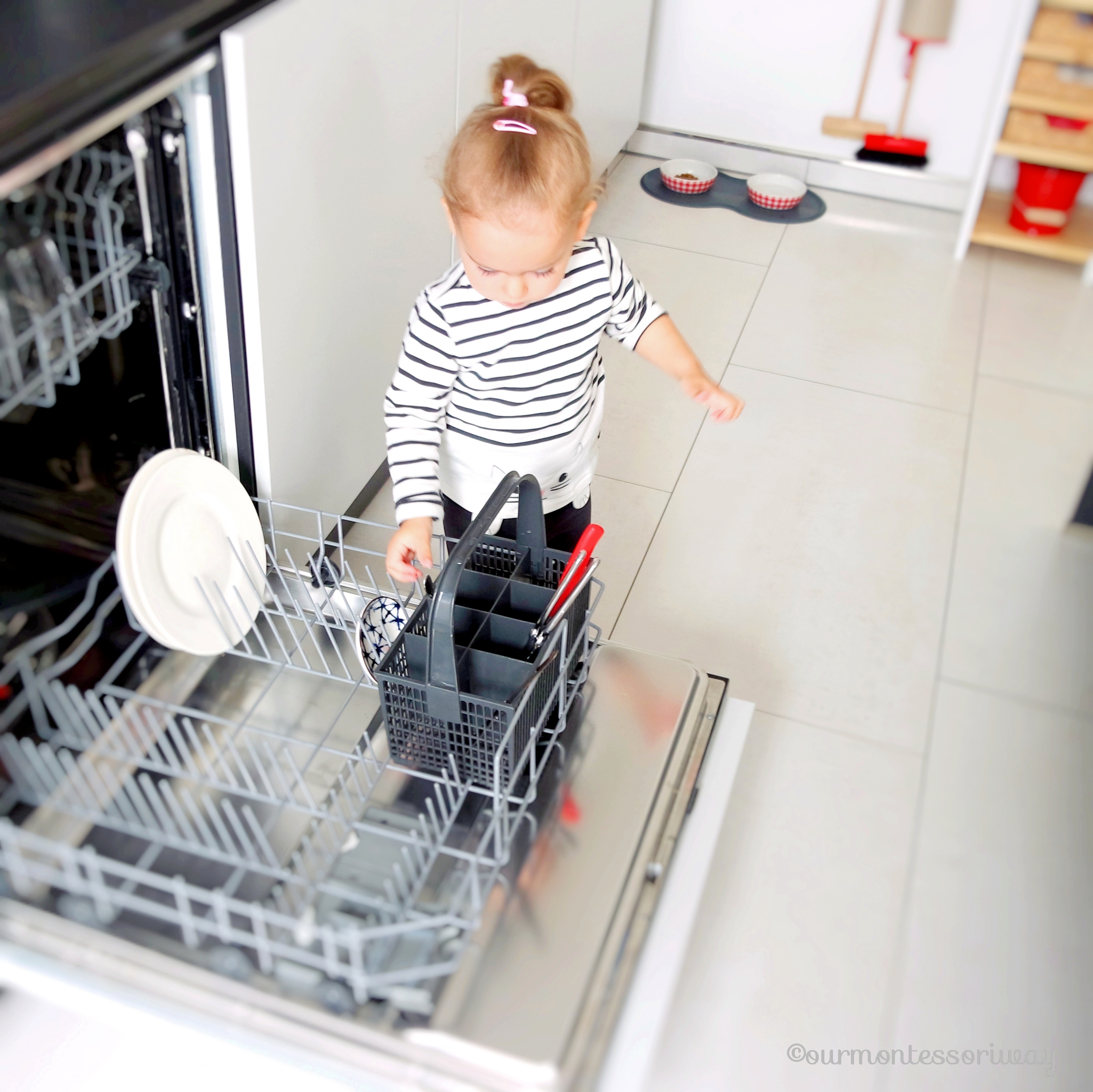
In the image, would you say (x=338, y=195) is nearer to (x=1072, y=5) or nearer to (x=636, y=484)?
(x=636, y=484)

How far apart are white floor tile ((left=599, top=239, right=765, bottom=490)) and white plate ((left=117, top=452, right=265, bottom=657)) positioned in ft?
2.71

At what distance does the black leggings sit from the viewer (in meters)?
1.30

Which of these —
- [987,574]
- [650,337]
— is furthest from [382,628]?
[987,574]

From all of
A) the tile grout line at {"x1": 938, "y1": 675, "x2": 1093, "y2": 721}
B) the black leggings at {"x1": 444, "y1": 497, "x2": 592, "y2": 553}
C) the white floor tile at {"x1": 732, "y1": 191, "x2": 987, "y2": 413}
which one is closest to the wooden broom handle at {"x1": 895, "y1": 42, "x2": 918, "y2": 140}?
the white floor tile at {"x1": 732, "y1": 191, "x2": 987, "y2": 413}

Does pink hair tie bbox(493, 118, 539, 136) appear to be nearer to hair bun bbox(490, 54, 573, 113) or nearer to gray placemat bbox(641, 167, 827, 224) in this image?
hair bun bbox(490, 54, 573, 113)

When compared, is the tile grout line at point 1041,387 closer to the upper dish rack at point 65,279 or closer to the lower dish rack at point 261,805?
the lower dish rack at point 261,805

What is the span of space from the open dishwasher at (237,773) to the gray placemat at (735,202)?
1688mm

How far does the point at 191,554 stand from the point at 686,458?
1.01 meters

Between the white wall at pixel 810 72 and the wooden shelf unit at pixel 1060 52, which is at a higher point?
the wooden shelf unit at pixel 1060 52

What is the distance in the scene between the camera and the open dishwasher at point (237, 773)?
2.50ft

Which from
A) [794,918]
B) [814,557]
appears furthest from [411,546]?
[814,557]

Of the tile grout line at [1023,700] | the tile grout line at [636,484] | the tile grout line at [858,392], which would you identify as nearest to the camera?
the tile grout line at [1023,700]

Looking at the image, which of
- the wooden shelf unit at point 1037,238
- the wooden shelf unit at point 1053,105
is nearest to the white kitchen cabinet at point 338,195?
the wooden shelf unit at point 1053,105

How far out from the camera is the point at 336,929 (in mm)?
818
